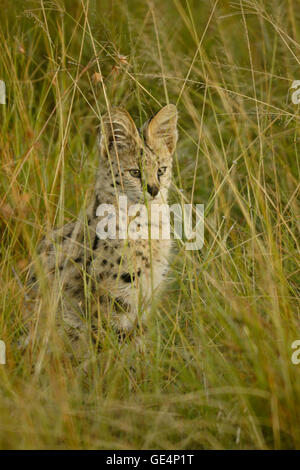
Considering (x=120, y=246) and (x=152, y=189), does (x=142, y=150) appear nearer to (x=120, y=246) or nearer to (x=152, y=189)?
(x=152, y=189)

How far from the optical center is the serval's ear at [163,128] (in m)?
3.83

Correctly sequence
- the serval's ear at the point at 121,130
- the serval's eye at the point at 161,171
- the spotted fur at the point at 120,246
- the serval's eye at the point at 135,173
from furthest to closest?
the serval's eye at the point at 161,171 < the serval's eye at the point at 135,173 < the serval's ear at the point at 121,130 < the spotted fur at the point at 120,246

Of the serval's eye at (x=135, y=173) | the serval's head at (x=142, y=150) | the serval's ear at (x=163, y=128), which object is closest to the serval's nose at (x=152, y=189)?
the serval's head at (x=142, y=150)

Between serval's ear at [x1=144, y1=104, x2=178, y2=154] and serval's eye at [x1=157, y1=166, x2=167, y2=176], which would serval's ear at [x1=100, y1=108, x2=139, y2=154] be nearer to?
serval's ear at [x1=144, y1=104, x2=178, y2=154]

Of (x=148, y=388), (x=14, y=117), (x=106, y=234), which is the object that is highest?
(x=14, y=117)

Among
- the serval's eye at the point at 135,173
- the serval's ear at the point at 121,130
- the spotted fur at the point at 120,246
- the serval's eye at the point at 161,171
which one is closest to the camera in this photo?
the spotted fur at the point at 120,246

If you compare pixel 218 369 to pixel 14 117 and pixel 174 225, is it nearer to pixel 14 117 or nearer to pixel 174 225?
pixel 174 225

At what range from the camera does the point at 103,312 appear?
3641 millimetres

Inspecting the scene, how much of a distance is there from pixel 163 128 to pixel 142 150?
0.21 metres

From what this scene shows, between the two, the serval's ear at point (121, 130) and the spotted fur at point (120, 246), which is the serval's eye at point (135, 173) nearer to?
the spotted fur at point (120, 246)

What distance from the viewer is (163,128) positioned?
399 cm

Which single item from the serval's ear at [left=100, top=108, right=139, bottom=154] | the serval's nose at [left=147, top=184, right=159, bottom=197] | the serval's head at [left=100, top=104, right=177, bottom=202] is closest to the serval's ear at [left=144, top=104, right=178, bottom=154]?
the serval's head at [left=100, top=104, right=177, bottom=202]
